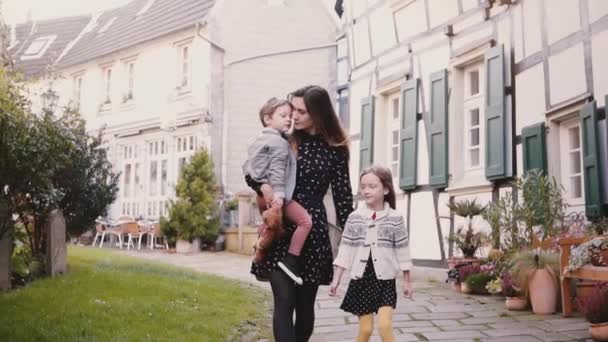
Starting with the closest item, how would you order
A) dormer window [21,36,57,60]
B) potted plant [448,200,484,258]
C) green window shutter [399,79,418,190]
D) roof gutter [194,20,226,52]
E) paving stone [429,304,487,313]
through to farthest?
Result: 1. paving stone [429,304,487,313]
2. potted plant [448,200,484,258]
3. green window shutter [399,79,418,190]
4. roof gutter [194,20,226,52]
5. dormer window [21,36,57,60]

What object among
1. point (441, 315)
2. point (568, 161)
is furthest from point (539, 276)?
point (568, 161)

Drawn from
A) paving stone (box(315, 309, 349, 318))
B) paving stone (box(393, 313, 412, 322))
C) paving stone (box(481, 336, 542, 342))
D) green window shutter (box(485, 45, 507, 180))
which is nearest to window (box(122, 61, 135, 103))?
green window shutter (box(485, 45, 507, 180))

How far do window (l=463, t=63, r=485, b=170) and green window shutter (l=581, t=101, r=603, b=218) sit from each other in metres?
2.55

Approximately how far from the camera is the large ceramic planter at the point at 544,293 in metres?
5.98

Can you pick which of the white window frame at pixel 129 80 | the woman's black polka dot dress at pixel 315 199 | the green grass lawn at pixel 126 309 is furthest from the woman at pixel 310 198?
the white window frame at pixel 129 80

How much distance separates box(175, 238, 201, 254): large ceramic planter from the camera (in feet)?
52.7

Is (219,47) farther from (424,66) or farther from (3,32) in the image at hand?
(3,32)

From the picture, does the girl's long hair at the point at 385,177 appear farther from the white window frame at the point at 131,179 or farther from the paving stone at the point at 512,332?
the white window frame at the point at 131,179

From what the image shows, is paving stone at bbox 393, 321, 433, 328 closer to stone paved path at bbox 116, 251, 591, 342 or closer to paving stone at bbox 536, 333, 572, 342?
stone paved path at bbox 116, 251, 591, 342

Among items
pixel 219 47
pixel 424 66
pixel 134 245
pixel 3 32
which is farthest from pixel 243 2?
pixel 3 32

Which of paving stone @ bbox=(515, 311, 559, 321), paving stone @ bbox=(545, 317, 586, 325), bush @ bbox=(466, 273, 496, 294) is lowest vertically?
paving stone @ bbox=(515, 311, 559, 321)

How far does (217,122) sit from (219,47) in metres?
2.01

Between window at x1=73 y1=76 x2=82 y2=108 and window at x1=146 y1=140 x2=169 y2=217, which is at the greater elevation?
window at x1=73 y1=76 x2=82 y2=108

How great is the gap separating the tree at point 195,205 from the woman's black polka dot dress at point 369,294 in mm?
12295
